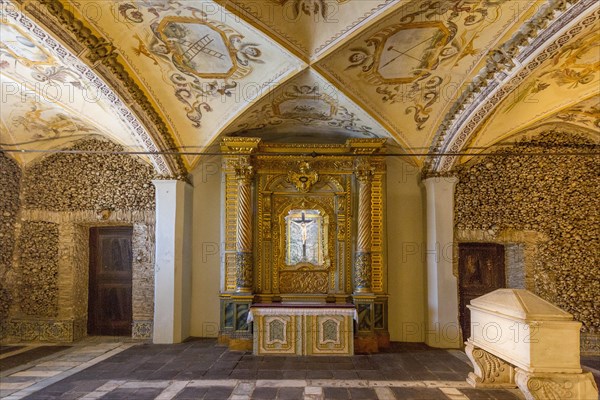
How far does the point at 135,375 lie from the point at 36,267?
387cm

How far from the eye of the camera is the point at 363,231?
24.2 ft

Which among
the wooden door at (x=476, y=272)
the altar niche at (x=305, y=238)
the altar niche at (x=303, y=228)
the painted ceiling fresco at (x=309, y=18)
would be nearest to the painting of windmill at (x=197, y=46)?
the painted ceiling fresco at (x=309, y=18)

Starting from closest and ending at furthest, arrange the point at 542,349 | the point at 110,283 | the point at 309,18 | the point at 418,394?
the point at 542,349 < the point at 418,394 < the point at 309,18 < the point at 110,283

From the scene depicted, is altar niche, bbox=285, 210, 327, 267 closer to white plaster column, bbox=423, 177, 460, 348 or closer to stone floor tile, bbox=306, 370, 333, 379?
white plaster column, bbox=423, 177, 460, 348

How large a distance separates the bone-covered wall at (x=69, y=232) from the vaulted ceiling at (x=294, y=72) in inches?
21.5

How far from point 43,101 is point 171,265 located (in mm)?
3490

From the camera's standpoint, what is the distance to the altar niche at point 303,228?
7.30 meters

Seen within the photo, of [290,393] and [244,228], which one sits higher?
[244,228]

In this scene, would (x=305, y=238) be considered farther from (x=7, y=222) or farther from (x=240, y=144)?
(x=7, y=222)

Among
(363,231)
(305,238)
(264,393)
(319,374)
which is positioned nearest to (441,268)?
(363,231)

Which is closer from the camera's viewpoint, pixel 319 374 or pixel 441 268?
pixel 319 374

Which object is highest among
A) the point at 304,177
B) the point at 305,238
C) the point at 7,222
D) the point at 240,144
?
the point at 240,144

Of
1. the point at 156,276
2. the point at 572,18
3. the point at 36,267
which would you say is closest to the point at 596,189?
the point at 572,18

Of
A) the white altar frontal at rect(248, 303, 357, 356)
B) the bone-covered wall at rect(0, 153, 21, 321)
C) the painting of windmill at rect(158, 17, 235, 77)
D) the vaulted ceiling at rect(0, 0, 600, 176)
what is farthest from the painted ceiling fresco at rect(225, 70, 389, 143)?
the bone-covered wall at rect(0, 153, 21, 321)
